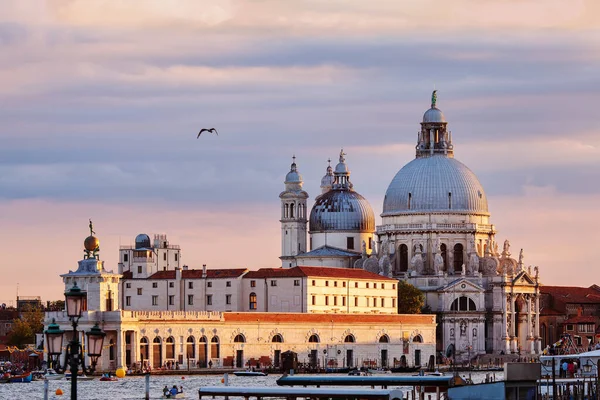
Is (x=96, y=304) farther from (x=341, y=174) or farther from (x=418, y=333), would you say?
(x=341, y=174)

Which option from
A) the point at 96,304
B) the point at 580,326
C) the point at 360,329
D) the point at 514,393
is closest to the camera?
the point at 514,393

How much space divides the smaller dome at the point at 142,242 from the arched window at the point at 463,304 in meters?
37.1

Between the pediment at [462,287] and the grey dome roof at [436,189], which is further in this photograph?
the grey dome roof at [436,189]

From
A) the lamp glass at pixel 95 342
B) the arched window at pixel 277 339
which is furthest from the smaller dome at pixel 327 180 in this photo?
the lamp glass at pixel 95 342

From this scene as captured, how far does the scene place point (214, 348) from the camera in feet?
358

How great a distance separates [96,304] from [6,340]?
46022mm

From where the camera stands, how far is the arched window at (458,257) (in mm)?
137250

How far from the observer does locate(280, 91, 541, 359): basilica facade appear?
437 feet

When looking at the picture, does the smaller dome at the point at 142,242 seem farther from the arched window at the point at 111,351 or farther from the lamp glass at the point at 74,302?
the lamp glass at the point at 74,302

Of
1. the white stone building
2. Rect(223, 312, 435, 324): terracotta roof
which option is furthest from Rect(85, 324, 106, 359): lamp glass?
Rect(223, 312, 435, 324): terracotta roof

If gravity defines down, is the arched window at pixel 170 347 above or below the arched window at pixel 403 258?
below

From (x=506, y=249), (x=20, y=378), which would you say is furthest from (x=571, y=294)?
(x=20, y=378)

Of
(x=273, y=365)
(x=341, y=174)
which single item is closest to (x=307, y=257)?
(x=341, y=174)

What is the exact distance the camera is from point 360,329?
11888 cm
